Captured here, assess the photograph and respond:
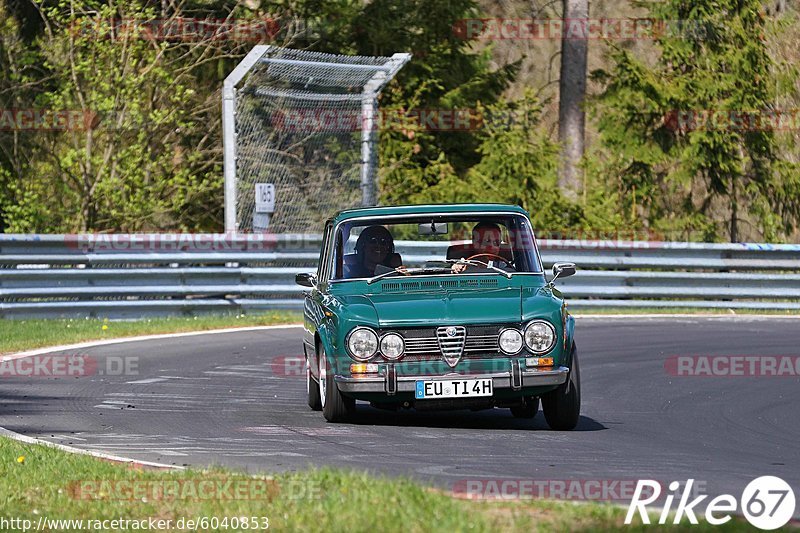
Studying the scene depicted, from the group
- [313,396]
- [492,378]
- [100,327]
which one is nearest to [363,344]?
[492,378]

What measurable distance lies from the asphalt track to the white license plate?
11.2 inches

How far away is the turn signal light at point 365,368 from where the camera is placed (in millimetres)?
9633

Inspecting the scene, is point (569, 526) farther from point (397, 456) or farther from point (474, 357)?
point (474, 357)

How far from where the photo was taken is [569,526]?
19.4 ft

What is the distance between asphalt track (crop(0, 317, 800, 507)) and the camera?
26.9ft

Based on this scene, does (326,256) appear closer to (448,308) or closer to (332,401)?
(332,401)

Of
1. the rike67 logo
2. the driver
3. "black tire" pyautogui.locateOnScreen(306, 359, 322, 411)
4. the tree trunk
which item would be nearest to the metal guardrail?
the tree trunk

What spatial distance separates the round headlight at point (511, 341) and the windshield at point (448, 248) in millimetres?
1284

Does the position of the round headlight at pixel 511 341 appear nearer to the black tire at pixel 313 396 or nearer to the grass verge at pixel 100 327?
the black tire at pixel 313 396

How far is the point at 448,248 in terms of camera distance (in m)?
11.1

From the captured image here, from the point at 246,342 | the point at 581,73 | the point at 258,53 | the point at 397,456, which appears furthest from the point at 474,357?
the point at 581,73

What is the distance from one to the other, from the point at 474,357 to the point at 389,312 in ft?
2.19

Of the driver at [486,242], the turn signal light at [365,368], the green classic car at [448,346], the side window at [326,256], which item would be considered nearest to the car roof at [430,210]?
the driver at [486,242]

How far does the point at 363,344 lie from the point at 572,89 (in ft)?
73.3
